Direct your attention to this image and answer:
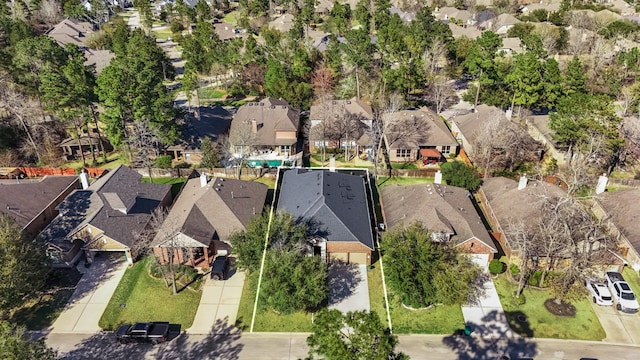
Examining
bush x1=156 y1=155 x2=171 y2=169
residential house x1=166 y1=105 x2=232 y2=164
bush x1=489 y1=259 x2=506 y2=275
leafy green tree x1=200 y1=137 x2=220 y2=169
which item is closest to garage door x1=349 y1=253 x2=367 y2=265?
bush x1=489 y1=259 x2=506 y2=275

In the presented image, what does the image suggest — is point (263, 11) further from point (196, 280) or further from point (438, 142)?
point (196, 280)

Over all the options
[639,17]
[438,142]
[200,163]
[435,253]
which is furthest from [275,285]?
[639,17]

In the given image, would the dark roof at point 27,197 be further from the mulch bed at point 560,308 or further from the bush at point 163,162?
the mulch bed at point 560,308

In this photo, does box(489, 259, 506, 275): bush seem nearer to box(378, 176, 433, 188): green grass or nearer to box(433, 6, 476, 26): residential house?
box(378, 176, 433, 188): green grass

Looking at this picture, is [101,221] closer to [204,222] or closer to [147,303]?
[204,222]

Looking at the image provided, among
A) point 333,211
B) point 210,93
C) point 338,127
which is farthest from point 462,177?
point 210,93

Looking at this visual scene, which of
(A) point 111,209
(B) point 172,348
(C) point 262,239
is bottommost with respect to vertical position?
(B) point 172,348
